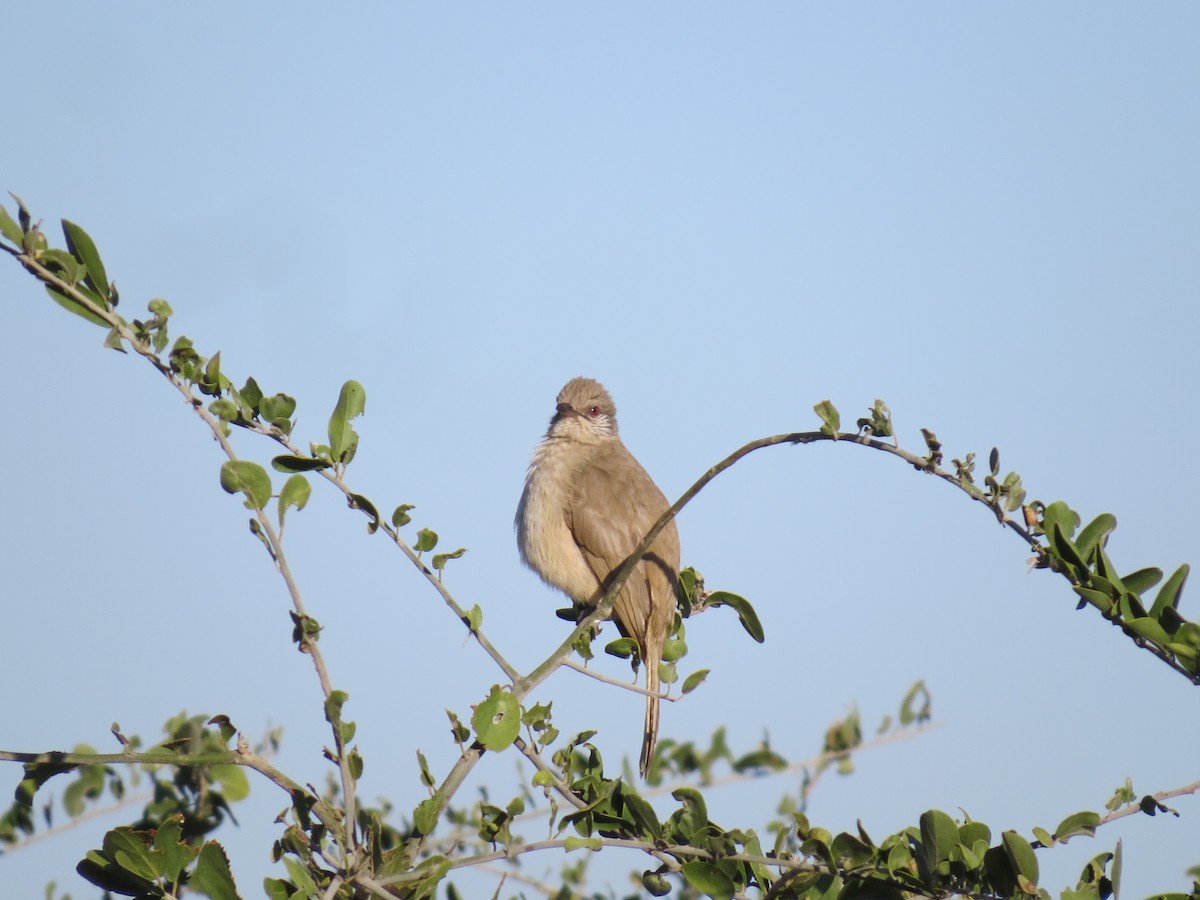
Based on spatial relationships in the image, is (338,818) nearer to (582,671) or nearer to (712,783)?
(582,671)

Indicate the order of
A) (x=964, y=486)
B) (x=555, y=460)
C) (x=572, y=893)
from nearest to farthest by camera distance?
(x=964, y=486) → (x=572, y=893) → (x=555, y=460)

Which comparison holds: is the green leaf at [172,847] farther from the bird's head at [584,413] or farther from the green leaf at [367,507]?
the bird's head at [584,413]

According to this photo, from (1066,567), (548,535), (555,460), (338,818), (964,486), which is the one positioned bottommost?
(338,818)

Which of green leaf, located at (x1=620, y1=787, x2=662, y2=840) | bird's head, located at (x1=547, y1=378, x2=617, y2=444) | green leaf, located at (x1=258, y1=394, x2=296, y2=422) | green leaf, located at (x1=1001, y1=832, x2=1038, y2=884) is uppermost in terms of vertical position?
bird's head, located at (x1=547, y1=378, x2=617, y2=444)

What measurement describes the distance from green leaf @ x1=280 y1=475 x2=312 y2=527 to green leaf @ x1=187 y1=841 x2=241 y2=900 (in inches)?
33.2

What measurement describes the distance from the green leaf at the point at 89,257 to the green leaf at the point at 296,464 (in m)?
0.61

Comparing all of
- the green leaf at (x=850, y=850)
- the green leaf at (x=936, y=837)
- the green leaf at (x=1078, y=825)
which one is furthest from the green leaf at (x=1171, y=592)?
the green leaf at (x=850, y=850)

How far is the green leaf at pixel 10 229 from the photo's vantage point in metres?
3.04

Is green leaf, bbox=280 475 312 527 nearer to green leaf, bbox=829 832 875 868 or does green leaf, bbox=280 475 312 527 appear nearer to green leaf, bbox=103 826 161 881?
green leaf, bbox=103 826 161 881

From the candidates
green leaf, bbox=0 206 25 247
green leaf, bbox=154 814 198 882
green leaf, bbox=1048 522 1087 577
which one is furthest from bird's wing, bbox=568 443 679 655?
green leaf, bbox=0 206 25 247

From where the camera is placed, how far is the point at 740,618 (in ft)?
14.6

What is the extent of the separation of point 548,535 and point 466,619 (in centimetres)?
392

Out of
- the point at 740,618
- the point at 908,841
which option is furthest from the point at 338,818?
the point at 740,618

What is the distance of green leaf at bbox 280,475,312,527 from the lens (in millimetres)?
3182
